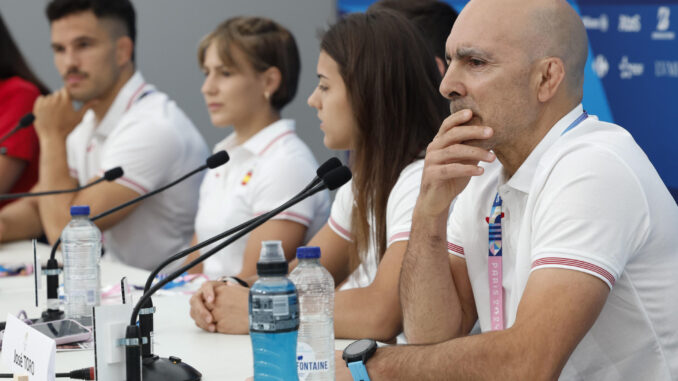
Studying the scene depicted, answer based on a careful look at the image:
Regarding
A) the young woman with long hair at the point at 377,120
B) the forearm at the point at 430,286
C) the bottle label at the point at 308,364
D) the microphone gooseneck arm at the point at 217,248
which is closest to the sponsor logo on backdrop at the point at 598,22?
the young woman with long hair at the point at 377,120

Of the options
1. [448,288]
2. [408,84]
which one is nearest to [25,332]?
[448,288]

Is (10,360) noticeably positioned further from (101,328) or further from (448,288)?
(448,288)

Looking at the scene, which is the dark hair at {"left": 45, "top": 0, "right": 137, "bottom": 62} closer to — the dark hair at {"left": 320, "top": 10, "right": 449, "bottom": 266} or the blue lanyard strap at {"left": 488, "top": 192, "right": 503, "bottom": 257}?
the dark hair at {"left": 320, "top": 10, "right": 449, "bottom": 266}

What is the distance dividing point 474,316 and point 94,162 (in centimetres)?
207

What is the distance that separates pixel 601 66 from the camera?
287cm

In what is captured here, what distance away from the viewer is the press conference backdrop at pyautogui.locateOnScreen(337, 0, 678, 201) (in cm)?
257

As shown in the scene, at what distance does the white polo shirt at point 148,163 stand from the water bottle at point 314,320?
181 centimetres

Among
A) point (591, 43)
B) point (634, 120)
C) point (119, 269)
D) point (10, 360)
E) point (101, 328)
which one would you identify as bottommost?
point (119, 269)

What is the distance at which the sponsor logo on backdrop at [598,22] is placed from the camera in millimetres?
2840

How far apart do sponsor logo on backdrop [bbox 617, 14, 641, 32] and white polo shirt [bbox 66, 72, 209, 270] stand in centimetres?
157

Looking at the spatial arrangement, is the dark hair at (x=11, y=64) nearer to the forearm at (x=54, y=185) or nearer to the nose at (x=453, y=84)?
the forearm at (x=54, y=185)

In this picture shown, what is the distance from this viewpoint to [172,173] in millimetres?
3143

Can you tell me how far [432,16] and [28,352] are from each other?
4.76 feet

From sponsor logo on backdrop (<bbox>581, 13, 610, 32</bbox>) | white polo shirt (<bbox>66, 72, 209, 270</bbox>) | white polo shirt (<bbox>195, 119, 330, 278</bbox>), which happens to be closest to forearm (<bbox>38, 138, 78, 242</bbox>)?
white polo shirt (<bbox>66, 72, 209, 270</bbox>)
